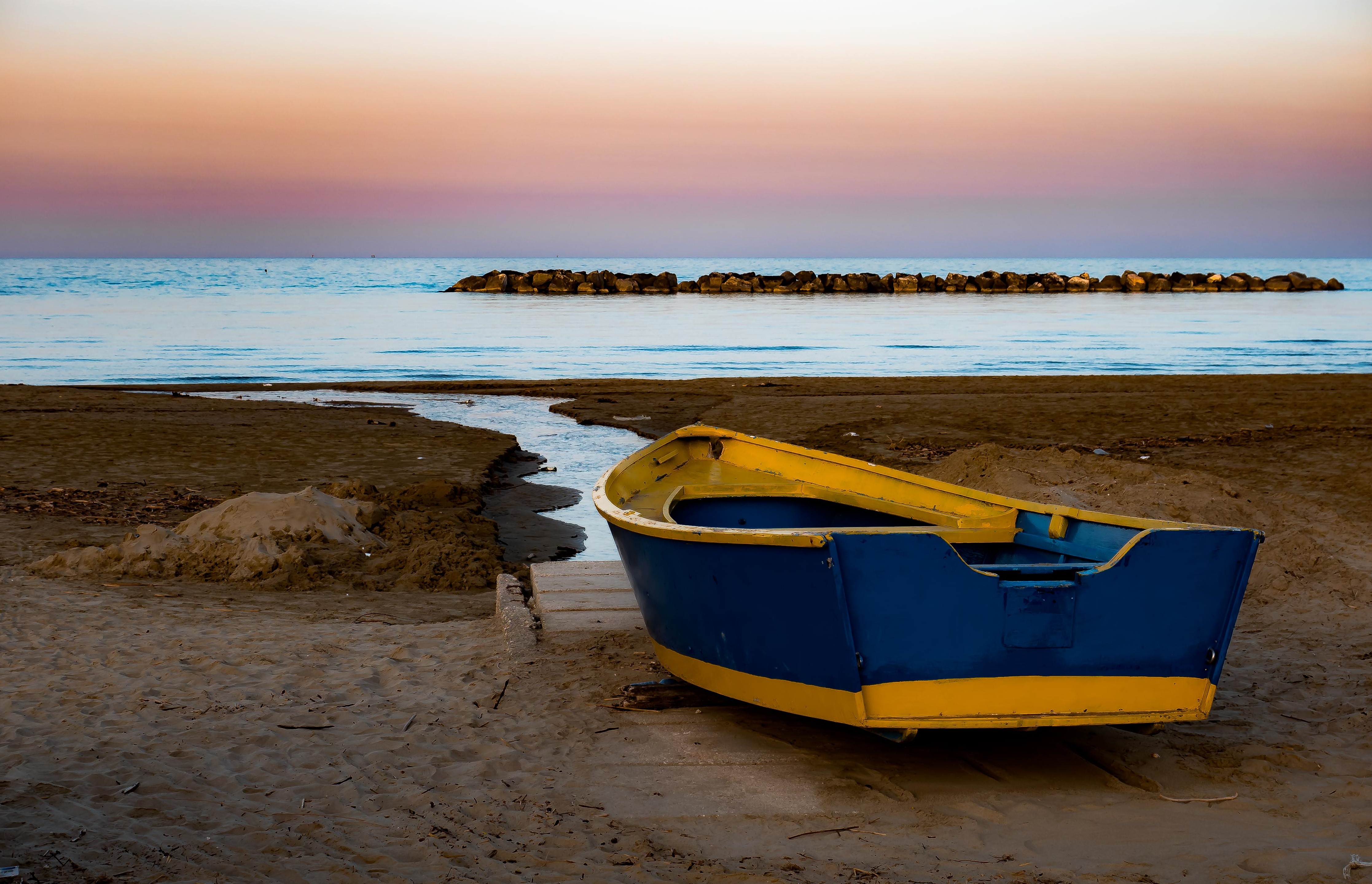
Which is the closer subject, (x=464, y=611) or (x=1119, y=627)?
(x=1119, y=627)

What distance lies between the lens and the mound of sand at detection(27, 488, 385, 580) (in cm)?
870

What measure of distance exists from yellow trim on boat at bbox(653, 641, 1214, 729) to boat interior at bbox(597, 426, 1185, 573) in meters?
0.49

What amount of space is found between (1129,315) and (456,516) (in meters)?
49.9

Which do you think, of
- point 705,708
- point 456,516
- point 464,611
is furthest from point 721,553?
point 456,516

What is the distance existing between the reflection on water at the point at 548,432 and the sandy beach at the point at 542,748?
74 cm

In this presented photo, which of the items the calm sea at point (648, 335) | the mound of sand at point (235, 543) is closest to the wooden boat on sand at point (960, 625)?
the mound of sand at point (235, 543)

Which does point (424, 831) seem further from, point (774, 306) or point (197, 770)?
point (774, 306)

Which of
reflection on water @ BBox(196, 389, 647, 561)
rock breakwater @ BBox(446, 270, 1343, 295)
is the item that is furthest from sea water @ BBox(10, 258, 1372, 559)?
rock breakwater @ BBox(446, 270, 1343, 295)

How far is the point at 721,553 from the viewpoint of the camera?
4.91 meters

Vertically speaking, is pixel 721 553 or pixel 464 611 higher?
pixel 721 553

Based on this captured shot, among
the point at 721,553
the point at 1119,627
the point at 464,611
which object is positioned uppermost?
the point at 721,553

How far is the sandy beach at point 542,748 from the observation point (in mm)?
4098

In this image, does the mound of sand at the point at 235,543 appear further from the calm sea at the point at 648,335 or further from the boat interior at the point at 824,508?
the calm sea at the point at 648,335

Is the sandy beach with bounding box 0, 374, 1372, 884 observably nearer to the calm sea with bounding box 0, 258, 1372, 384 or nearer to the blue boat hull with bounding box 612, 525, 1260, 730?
the blue boat hull with bounding box 612, 525, 1260, 730
